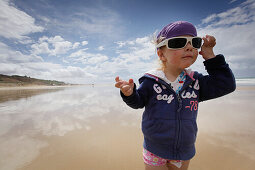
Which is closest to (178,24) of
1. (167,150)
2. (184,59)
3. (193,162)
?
(184,59)

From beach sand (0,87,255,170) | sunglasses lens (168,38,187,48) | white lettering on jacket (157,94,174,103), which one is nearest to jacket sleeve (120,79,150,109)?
white lettering on jacket (157,94,174,103)

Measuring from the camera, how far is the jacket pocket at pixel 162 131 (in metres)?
1.26

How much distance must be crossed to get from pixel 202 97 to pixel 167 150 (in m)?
0.69

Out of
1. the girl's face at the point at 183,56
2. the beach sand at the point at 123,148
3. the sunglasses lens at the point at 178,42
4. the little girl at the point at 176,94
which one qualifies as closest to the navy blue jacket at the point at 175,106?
the little girl at the point at 176,94

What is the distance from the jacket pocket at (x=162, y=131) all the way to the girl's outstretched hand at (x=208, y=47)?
80 centimetres

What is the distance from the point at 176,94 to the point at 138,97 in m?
0.39

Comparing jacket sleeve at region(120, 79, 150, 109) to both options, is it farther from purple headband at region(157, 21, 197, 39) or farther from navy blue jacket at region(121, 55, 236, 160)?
purple headband at region(157, 21, 197, 39)

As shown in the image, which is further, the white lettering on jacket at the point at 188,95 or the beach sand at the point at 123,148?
the beach sand at the point at 123,148

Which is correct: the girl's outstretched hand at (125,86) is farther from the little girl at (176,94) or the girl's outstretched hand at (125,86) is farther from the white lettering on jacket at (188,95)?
the white lettering on jacket at (188,95)

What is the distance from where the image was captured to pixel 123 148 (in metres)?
2.46

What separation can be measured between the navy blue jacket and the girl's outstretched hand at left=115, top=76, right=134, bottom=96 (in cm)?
5

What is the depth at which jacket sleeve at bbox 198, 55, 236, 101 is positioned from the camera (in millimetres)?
1310

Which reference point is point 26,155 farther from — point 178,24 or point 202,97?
point 178,24

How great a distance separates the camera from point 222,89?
1.34m
